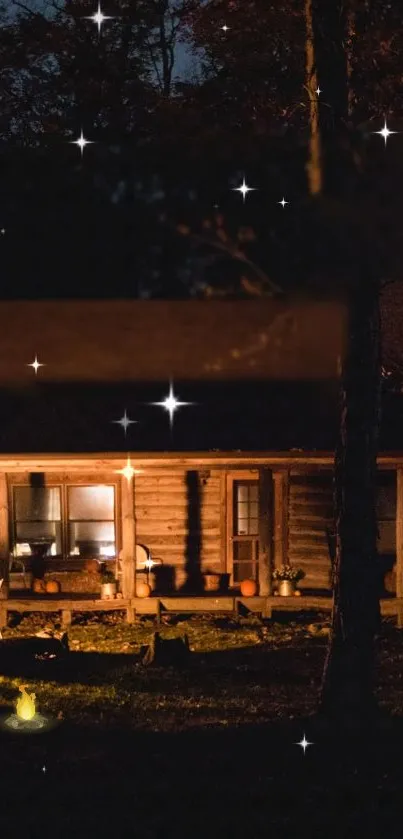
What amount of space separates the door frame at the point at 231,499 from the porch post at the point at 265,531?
3.52ft

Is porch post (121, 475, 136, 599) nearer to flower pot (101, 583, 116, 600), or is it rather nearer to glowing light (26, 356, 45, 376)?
flower pot (101, 583, 116, 600)

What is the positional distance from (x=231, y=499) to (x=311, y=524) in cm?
151

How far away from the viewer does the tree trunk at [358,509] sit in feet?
32.2

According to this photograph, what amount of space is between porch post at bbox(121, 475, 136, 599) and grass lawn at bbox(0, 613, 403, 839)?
304 cm

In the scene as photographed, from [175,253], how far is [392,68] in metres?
10.3

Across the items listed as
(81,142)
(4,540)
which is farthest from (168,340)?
(4,540)

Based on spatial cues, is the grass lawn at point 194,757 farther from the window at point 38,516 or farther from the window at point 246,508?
the window at point 246,508

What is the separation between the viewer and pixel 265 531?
1809 centimetres

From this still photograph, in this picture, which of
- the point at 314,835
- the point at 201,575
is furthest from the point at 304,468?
the point at 314,835

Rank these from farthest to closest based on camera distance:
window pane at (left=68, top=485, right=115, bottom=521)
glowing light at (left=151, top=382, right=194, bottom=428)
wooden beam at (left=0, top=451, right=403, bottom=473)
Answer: glowing light at (left=151, top=382, right=194, bottom=428), window pane at (left=68, top=485, right=115, bottom=521), wooden beam at (left=0, top=451, right=403, bottom=473)

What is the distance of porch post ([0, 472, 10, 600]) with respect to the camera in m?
17.4

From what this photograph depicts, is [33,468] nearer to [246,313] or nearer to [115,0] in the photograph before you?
[246,313]

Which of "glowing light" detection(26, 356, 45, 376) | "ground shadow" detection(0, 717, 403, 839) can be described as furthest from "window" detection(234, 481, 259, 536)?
"ground shadow" detection(0, 717, 403, 839)

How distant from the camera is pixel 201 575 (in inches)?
769
